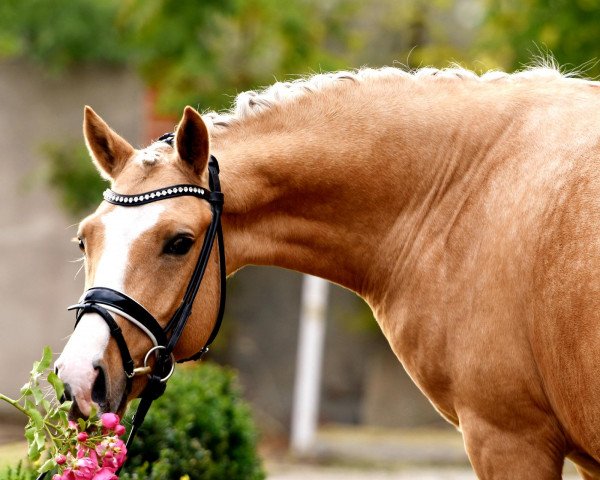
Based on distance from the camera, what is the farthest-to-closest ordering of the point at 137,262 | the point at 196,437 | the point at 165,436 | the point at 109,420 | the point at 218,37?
the point at 218,37 < the point at 196,437 < the point at 165,436 < the point at 137,262 < the point at 109,420

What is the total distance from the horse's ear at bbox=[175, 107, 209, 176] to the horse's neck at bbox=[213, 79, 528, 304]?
15 centimetres

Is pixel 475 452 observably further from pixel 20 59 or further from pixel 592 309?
pixel 20 59

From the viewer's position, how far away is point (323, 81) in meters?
3.73

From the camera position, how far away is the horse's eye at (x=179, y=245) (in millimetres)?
3262

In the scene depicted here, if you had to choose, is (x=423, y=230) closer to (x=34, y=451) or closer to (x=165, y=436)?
(x=34, y=451)

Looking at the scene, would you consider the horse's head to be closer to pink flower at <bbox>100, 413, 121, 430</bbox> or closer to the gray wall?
pink flower at <bbox>100, 413, 121, 430</bbox>

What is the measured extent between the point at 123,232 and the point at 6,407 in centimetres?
727

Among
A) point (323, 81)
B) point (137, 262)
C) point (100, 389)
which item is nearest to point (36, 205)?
point (323, 81)

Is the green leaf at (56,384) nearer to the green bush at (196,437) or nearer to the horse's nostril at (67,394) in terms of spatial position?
the horse's nostril at (67,394)

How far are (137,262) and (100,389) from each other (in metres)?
0.45

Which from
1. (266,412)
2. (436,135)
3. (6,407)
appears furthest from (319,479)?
(436,135)

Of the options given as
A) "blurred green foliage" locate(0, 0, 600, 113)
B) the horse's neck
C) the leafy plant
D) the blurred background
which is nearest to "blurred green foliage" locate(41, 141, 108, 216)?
the blurred background

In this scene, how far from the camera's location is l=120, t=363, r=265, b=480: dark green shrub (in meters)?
4.48

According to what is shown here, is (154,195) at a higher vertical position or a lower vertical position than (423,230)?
lower
